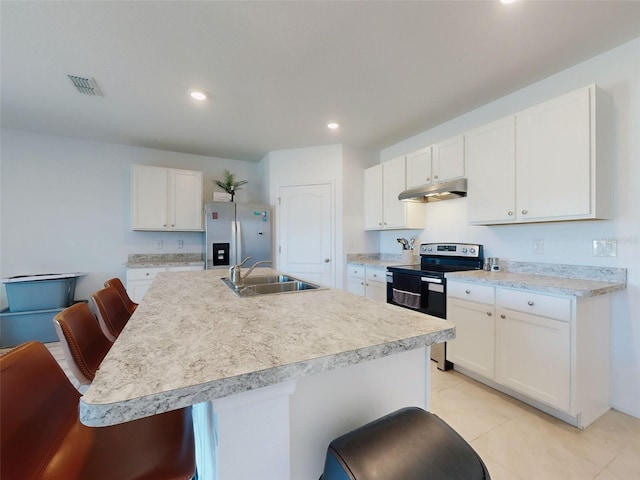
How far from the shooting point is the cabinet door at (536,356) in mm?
1759

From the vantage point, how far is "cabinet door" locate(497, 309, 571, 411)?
1.76 meters

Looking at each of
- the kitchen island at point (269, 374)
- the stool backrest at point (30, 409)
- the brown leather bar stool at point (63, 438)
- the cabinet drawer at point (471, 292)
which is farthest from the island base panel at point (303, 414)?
the cabinet drawer at point (471, 292)

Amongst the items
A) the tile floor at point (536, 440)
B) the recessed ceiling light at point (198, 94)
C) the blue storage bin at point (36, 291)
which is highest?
the recessed ceiling light at point (198, 94)

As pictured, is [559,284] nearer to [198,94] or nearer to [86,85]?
[198,94]

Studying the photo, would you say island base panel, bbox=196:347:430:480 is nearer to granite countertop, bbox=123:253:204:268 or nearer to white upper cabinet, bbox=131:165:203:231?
granite countertop, bbox=123:253:204:268

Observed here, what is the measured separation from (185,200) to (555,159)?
4150mm

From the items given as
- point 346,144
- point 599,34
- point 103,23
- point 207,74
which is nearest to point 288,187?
point 346,144

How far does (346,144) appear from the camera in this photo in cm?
394

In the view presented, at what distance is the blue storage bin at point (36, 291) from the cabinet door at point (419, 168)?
429cm

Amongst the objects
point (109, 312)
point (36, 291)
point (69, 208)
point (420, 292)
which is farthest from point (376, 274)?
point (69, 208)

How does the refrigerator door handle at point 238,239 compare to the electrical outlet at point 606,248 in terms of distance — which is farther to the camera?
the refrigerator door handle at point 238,239

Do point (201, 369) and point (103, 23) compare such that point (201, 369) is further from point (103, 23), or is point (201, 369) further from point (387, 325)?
point (103, 23)

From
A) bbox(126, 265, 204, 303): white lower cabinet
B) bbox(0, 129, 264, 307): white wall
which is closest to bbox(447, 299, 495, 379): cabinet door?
bbox(126, 265, 204, 303): white lower cabinet

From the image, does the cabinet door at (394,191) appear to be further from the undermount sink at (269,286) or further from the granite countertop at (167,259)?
the granite countertop at (167,259)
